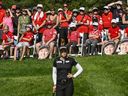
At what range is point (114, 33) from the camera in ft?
71.2

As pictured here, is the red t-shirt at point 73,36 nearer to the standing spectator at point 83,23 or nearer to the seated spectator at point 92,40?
the standing spectator at point 83,23

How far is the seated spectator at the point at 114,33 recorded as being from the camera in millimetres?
21683

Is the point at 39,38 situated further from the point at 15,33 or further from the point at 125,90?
the point at 125,90

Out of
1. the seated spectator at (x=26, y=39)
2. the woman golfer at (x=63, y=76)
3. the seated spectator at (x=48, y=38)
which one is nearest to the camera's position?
the woman golfer at (x=63, y=76)

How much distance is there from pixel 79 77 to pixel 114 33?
4895 mm

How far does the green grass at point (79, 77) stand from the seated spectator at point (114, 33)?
1554 mm

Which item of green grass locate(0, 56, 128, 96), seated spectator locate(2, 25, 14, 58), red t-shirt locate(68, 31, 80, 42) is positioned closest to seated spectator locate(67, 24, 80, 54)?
red t-shirt locate(68, 31, 80, 42)

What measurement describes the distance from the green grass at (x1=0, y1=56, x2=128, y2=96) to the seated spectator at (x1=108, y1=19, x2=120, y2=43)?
5.10ft

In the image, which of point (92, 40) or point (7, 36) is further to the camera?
point (92, 40)

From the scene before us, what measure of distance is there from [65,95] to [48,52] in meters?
8.51

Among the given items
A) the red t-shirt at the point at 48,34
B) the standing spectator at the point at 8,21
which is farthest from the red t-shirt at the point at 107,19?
the standing spectator at the point at 8,21

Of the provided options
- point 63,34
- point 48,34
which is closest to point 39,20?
point 48,34

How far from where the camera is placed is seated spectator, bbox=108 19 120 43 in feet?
71.1

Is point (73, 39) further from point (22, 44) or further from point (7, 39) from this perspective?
point (7, 39)
